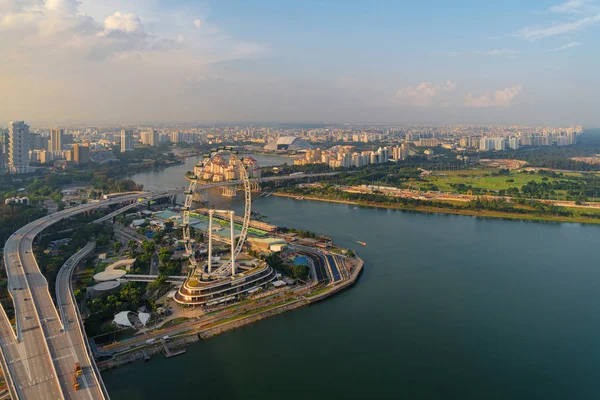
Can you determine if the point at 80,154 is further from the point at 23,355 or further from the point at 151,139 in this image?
the point at 23,355

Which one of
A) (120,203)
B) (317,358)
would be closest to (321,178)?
(120,203)

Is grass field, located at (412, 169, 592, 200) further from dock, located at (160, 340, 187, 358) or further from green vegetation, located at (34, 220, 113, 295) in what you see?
dock, located at (160, 340, 187, 358)

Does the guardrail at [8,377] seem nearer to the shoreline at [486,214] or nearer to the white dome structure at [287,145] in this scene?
the shoreline at [486,214]

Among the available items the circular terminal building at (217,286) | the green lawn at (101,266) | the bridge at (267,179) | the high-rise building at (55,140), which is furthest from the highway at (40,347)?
the high-rise building at (55,140)

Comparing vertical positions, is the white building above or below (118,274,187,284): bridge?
above

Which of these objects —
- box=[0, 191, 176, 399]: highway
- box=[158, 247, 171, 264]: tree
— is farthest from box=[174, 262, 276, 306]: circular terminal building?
box=[0, 191, 176, 399]: highway

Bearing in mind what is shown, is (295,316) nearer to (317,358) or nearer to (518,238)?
(317,358)

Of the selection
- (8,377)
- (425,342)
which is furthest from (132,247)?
(425,342)
